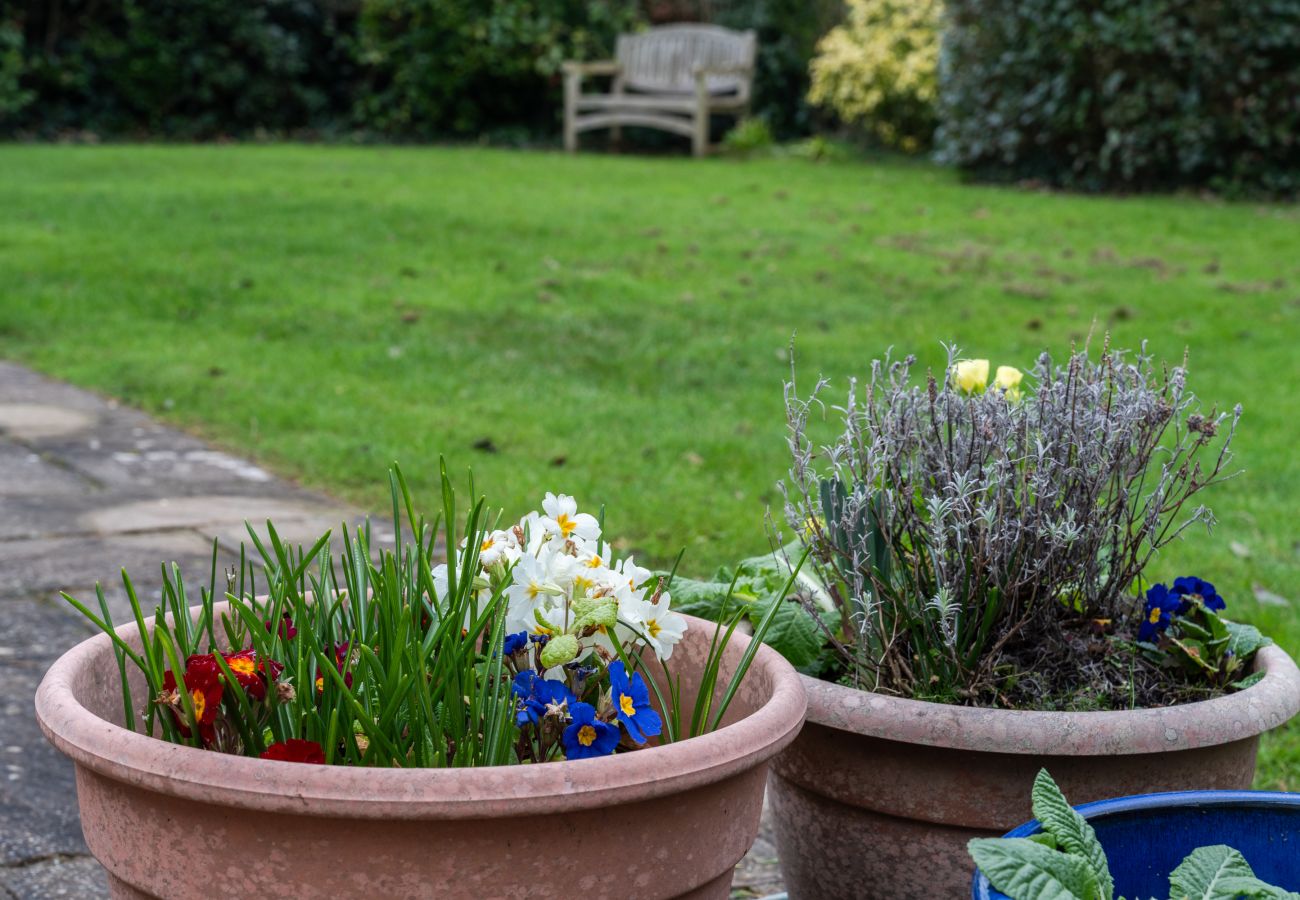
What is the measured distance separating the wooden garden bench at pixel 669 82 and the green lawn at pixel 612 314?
3.93 metres

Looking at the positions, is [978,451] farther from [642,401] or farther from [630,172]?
[630,172]

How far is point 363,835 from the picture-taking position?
1251mm

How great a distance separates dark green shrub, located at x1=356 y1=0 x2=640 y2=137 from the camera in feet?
52.4

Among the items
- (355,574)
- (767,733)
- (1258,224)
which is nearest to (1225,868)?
(767,733)

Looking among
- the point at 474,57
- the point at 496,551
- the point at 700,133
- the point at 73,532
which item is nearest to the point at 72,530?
the point at 73,532

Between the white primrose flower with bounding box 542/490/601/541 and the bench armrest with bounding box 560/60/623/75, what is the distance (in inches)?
558

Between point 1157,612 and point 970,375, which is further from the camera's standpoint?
point 970,375

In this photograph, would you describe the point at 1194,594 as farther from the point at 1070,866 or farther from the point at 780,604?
the point at 1070,866

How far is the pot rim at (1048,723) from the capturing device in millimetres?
1676

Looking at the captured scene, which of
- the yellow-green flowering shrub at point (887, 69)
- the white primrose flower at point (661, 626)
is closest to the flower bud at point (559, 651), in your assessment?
the white primrose flower at point (661, 626)

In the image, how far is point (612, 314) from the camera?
675 centimetres

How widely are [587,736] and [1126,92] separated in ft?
34.8

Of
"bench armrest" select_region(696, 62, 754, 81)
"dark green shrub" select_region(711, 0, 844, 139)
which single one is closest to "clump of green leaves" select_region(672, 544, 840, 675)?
"bench armrest" select_region(696, 62, 754, 81)

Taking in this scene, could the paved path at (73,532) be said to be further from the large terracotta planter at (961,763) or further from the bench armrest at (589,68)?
the bench armrest at (589,68)
